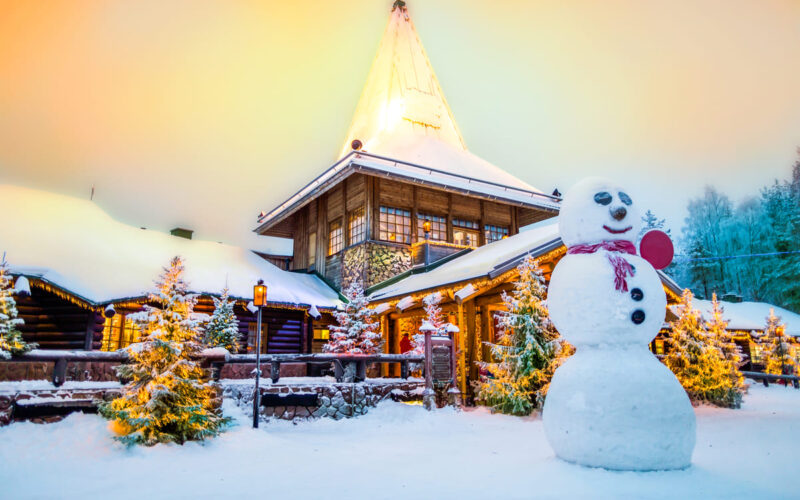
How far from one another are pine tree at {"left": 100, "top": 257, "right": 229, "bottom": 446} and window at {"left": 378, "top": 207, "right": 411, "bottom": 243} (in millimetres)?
12964

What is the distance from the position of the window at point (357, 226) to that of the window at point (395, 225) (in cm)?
71

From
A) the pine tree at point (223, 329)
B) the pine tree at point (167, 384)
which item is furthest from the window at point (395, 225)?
the pine tree at point (167, 384)

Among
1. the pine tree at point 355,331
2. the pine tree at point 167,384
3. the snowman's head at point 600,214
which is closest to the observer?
the snowman's head at point 600,214

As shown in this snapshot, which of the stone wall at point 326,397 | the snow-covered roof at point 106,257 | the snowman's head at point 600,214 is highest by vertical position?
the snow-covered roof at point 106,257

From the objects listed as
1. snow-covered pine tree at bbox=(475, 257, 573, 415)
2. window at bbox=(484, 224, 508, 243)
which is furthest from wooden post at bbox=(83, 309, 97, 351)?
window at bbox=(484, 224, 508, 243)

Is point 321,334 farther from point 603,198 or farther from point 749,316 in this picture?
point 749,316

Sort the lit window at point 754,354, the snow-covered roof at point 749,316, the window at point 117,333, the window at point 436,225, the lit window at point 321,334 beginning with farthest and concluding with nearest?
the snow-covered roof at point 749,316 → the lit window at point 754,354 → the window at point 436,225 → the lit window at point 321,334 → the window at point 117,333

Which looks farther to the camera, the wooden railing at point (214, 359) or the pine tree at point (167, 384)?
the wooden railing at point (214, 359)

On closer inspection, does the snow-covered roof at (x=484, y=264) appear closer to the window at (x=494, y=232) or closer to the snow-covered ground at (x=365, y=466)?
the window at (x=494, y=232)

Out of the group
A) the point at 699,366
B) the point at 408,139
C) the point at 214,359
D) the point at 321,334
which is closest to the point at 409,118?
the point at 408,139

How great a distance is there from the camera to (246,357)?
35.8 ft

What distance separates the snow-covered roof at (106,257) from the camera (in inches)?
560

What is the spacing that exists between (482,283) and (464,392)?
298cm

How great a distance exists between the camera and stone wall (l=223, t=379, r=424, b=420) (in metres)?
10.9
